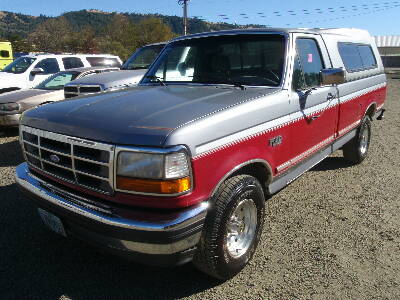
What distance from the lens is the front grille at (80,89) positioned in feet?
22.5

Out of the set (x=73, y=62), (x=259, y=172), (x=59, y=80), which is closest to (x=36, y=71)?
(x=73, y=62)

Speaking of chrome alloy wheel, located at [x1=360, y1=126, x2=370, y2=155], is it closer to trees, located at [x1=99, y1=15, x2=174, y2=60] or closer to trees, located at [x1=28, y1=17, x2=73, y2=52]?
trees, located at [x1=99, y1=15, x2=174, y2=60]

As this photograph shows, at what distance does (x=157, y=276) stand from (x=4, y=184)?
3156mm

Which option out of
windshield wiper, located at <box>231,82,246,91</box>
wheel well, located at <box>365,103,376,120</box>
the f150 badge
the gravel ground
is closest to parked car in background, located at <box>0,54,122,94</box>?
the gravel ground

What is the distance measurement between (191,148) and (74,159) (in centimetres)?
86

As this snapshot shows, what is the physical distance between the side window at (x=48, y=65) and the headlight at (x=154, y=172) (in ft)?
31.9

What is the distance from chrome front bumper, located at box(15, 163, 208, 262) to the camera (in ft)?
7.21

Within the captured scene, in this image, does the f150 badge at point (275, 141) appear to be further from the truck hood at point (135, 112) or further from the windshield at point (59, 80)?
the windshield at point (59, 80)

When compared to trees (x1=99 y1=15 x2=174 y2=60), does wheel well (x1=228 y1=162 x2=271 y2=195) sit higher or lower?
lower

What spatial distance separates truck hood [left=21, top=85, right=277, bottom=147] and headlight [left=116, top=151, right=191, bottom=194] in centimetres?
9

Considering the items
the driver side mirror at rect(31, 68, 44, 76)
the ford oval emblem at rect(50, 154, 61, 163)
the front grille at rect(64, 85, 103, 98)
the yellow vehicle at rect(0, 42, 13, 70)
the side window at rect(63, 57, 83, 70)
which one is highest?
the yellow vehicle at rect(0, 42, 13, 70)

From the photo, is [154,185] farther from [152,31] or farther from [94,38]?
[152,31]

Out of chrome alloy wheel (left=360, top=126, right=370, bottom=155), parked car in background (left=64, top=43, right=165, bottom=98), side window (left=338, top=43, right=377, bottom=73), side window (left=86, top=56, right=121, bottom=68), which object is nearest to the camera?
side window (left=338, top=43, right=377, bottom=73)

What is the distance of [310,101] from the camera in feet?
11.9
